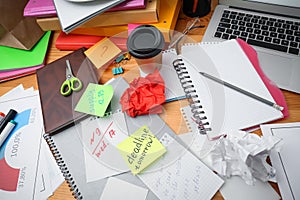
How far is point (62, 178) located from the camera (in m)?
0.57

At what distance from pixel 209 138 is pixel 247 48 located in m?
0.23

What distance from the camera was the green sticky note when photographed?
1.98ft

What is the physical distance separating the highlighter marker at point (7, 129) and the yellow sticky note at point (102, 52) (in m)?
0.23

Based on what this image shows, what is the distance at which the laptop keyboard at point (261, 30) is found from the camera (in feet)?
2.04

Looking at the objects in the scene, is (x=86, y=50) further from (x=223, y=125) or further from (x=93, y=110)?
(x=223, y=125)

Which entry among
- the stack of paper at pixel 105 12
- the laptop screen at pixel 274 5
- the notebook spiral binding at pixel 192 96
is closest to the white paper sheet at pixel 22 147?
the stack of paper at pixel 105 12

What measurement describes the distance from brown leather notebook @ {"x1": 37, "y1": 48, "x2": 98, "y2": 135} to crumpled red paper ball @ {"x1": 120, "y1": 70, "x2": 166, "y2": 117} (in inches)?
3.6

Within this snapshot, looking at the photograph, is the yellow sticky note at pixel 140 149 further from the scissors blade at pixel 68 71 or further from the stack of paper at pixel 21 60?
the stack of paper at pixel 21 60

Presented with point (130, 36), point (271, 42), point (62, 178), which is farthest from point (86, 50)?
point (271, 42)

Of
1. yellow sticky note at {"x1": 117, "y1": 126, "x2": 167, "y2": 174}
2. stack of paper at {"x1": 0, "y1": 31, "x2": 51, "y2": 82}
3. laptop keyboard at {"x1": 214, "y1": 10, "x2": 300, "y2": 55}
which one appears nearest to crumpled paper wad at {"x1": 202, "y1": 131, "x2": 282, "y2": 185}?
yellow sticky note at {"x1": 117, "y1": 126, "x2": 167, "y2": 174}

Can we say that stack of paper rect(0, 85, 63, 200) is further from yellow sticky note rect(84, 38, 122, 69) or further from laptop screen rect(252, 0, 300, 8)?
laptop screen rect(252, 0, 300, 8)

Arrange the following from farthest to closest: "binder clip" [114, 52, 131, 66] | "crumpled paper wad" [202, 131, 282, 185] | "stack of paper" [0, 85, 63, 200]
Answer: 1. "binder clip" [114, 52, 131, 66]
2. "stack of paper" [0, 85, 63, 200]
3. "crumpled paper wad" [202, 131, 282, 185]

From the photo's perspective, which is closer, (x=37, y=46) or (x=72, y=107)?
(x=72, y=107)

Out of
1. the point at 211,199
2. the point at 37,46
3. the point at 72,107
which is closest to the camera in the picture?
the point at 211,199
